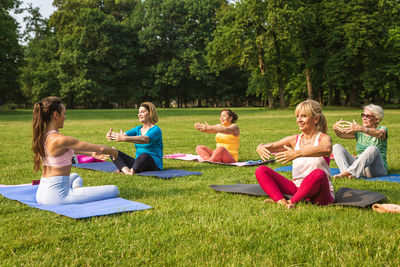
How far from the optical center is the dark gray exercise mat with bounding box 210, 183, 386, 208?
4.93m

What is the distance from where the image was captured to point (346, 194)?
17.5 ft

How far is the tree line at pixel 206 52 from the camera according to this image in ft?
126

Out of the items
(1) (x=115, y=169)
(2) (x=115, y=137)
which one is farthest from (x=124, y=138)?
(1) (x=115, y=169)

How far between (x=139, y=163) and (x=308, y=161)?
3.77 m

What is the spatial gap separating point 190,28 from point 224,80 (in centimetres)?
953

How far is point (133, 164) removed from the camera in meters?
7.89

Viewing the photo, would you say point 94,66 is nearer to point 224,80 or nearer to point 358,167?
point 224,80

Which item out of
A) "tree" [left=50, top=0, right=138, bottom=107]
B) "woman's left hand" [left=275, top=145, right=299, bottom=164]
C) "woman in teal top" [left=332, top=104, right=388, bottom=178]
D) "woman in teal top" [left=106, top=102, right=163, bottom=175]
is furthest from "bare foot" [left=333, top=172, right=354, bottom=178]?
"tree" [left=50, top=0, right=138, bottom=107]

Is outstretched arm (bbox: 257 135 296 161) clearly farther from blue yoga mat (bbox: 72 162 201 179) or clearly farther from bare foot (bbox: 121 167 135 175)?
bare foot (bbox: 121 167 135 175)

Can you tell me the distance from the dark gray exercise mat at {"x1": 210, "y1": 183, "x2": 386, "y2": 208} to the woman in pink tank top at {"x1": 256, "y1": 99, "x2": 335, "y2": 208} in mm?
217

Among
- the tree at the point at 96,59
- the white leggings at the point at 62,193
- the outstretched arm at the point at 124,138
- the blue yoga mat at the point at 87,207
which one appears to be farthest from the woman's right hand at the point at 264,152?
the tree at the point at 96,59

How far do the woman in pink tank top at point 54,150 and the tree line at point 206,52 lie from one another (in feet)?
116

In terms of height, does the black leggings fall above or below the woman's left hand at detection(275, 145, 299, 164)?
below

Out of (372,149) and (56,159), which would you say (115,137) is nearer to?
(56,159)
